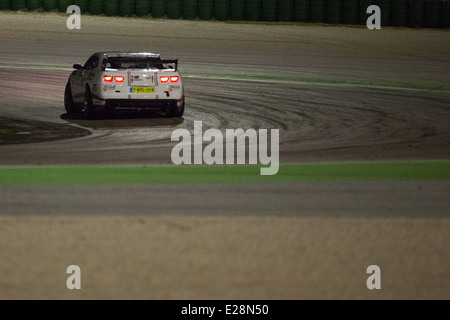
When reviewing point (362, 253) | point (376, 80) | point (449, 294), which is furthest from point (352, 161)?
point (376, 80)

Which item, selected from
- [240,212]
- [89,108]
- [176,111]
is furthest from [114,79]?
[240,212]

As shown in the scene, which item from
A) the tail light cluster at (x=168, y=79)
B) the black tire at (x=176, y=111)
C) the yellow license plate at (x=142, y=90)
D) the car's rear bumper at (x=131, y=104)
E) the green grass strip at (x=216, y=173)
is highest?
the tail light cluster at (x=168, y=79)

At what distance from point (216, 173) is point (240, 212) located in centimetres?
291

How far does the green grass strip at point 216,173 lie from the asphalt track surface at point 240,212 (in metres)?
0.47

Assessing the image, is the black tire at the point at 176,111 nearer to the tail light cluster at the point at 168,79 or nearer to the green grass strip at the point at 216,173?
the tail light cluster at the point at 168,79

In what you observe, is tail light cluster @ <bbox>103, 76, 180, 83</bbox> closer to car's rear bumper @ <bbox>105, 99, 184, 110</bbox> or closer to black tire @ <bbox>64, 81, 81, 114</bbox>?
car's rear bumper @ <bbox>105, 99, 184, 110</bbox>

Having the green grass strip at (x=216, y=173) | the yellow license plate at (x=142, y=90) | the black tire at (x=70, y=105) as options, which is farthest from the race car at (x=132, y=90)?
the green grass strip at (x=216, y=173)

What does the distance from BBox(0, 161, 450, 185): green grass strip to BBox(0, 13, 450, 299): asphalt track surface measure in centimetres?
47

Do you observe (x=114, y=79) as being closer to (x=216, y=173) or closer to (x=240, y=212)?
(x=216, y=173)

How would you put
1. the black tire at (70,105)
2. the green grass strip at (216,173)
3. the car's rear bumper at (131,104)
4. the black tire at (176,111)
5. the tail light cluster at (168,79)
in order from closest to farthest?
the green grass strip at (216,173) < the car's rear bumper at (131,104) < the tail light cluster at (168,79) < the black tire at (176,111) < the black tire at (70,105)

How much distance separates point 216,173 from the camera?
12945 millimetres

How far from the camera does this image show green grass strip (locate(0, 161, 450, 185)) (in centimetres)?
1228

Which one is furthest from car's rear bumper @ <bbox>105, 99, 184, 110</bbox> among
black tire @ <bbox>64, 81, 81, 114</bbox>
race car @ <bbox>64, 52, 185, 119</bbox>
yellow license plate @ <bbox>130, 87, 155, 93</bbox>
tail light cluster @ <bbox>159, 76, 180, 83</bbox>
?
black tire @ <bbox>64, 81, 81, 114</bbox>

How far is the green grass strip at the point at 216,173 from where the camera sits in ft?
40.3
